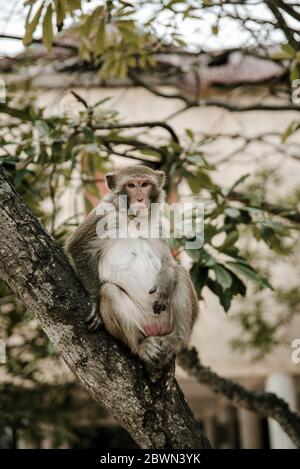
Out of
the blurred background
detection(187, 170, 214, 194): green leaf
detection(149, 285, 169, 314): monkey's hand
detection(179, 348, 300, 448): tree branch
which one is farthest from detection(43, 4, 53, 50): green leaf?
detection(179, 348, 300, 448): tree branch

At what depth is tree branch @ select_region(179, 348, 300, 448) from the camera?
4973 mm

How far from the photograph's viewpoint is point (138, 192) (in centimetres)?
400

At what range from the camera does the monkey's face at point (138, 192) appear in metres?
3.98

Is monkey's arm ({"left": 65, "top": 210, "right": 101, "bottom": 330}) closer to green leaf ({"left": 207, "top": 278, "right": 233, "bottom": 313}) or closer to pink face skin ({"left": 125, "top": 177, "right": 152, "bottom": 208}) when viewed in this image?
pink face skin ({"left": 125, "top": 177, "right": 152, "bottom": 208})

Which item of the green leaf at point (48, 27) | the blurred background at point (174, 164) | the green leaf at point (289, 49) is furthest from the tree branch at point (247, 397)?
the green leaf at point (48, 27)

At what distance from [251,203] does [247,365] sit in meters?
5.46

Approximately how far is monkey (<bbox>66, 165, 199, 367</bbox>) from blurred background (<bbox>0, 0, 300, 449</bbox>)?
0.85ft

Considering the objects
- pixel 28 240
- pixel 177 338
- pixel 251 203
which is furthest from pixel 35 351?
pixel 28 240

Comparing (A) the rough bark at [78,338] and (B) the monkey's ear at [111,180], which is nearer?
(A) the rough bark at [78,338]

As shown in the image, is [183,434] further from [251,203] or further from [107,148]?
[107,148]

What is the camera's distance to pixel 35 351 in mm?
8203

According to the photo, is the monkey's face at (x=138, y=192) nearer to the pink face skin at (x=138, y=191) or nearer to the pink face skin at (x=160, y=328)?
the pink face skin at (x=138, y=191)

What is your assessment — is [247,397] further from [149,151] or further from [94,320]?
[94,320]

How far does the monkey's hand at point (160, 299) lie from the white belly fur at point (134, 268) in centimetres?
11
